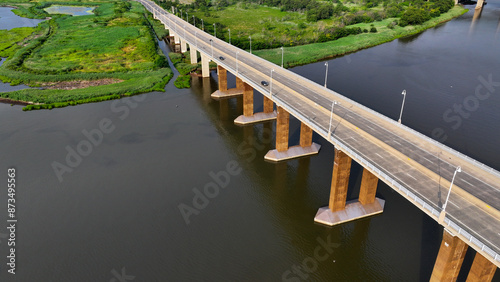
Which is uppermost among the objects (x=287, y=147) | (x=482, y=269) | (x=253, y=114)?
(x=482, y=269)

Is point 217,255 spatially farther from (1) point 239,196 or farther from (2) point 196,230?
(1) point 239,196

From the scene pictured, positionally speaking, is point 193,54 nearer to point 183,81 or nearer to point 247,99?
point 183,81

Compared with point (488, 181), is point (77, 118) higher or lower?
lower

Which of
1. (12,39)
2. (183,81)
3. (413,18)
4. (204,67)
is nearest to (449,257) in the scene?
(183,81)

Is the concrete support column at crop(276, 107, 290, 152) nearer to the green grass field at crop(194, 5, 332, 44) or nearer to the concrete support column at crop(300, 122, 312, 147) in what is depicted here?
the concrete support column at crop(300, 122, 312, 147)

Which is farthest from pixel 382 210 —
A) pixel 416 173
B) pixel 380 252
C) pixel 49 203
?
pixel 49 203

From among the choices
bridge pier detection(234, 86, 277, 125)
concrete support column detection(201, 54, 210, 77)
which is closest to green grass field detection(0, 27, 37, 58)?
concrete support column detection(201, 54, 210, 77)
